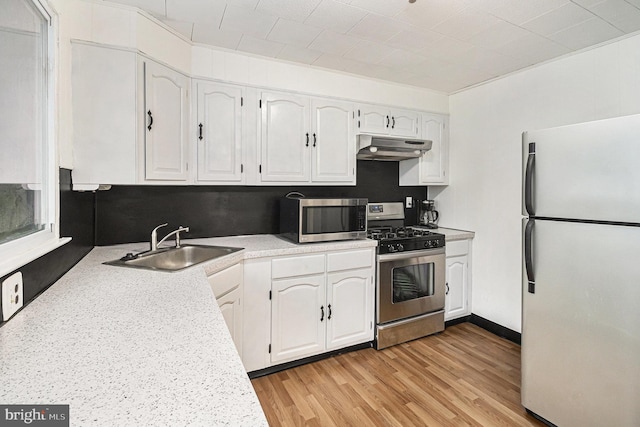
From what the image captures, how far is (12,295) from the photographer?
0.97 meters

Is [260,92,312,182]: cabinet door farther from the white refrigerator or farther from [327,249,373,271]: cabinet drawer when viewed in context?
the white refrigerator

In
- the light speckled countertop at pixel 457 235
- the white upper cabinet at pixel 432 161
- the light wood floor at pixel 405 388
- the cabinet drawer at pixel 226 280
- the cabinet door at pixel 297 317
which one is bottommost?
the light wood floor at pixel 405 388

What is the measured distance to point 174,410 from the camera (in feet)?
1.90

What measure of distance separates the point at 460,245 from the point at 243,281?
2104mm

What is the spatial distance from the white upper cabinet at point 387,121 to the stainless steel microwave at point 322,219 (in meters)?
0.78

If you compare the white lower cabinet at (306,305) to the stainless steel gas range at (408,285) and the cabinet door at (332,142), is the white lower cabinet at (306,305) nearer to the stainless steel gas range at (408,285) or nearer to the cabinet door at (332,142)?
the stainless steel gas range at (408,285)

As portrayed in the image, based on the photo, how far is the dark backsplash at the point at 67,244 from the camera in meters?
1.12

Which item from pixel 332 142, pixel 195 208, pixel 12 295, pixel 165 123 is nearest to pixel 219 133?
pixel 165 123

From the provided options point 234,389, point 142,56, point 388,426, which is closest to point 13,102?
point 142,56

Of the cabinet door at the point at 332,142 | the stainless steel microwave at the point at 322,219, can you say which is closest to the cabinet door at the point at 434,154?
the cabinet door at the point at 332,142

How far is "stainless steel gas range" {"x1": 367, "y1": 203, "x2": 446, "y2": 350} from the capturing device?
8.52ft

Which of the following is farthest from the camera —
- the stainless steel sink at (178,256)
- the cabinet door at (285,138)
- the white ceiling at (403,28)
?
the cabinet door at (285,138)

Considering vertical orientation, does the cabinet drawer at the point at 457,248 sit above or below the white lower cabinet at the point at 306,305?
above

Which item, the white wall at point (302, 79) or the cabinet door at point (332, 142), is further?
the cabinet door at point (332, 142)
